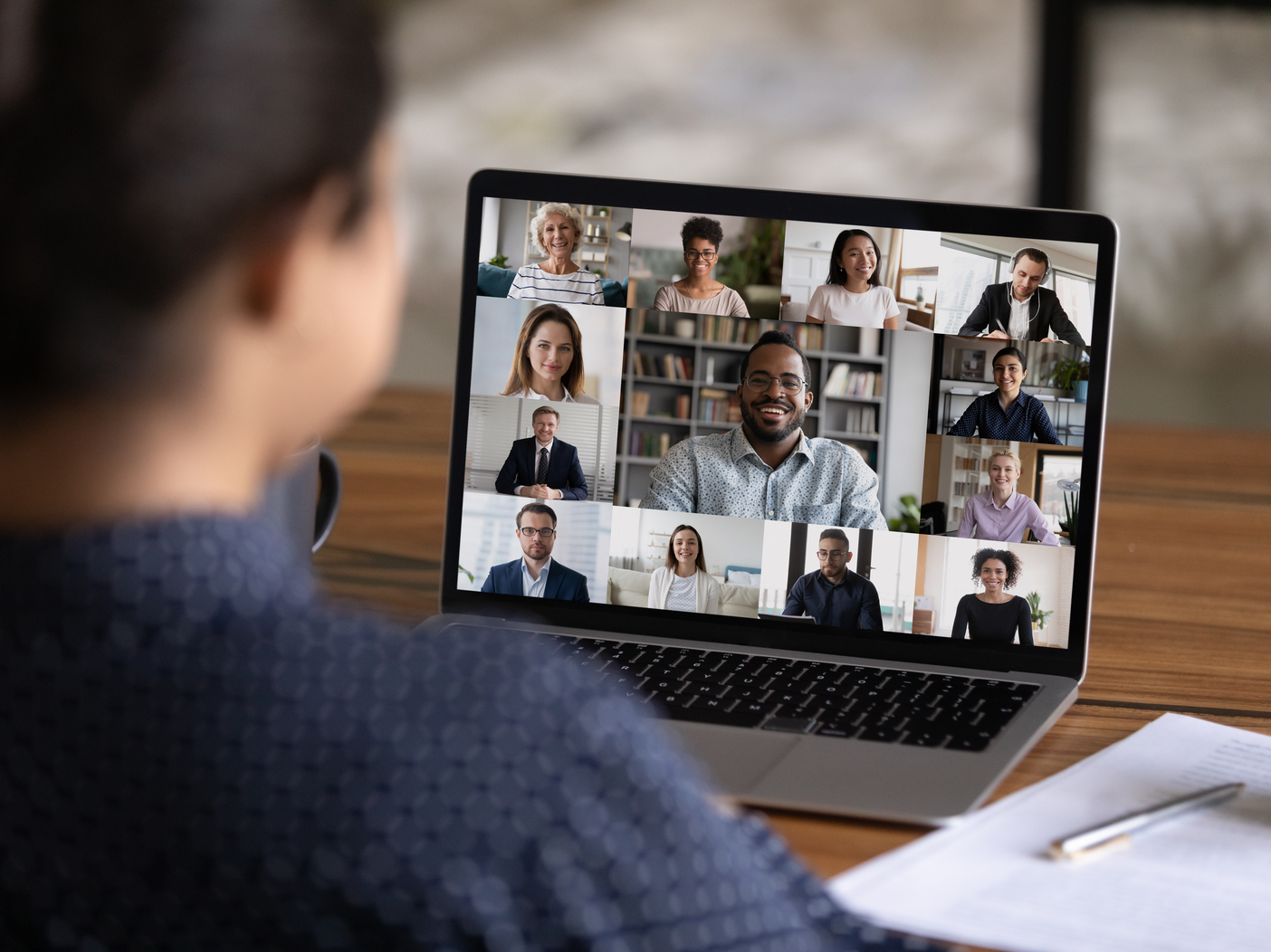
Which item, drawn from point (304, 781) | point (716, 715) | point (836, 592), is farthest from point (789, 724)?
point (304, 781)

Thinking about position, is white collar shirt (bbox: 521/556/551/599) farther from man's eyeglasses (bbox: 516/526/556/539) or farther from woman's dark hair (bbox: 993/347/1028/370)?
woman's dark hair (bbox: 993/347/1028/370)

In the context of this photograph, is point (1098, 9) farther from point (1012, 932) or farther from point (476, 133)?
point (1012, 932)

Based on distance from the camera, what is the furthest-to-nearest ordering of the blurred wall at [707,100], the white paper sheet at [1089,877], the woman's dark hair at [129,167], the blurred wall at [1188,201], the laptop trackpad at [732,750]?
1. the blurred wall at [707,100]
2. the blurred wall at [1188,201]
3. the laptop trackpad at [732,750]
4. the white paper sheet at [1089,877]
5. the woman's dark hair at [129,167]

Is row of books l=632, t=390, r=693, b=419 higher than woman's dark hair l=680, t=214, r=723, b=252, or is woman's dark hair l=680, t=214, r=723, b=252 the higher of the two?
woman's dark hair l=680, t=214, r=723, b=252

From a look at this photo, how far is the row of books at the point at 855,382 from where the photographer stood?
729 mm

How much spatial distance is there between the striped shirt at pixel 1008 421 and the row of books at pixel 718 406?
13 cm

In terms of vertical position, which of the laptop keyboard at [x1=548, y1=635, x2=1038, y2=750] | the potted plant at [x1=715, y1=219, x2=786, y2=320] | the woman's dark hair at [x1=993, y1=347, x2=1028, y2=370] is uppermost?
the potted plant at [x1=715, y1=219, x2=786, y2=320]

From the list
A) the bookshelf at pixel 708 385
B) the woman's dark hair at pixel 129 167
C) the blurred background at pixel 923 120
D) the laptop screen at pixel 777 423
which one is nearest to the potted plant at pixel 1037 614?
the laptop screen at pixel 777 423

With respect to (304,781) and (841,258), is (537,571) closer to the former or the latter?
(841,258)

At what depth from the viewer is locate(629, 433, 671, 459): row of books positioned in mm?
758

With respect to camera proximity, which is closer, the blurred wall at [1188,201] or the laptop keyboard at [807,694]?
the laptop keyboard at [807,694]

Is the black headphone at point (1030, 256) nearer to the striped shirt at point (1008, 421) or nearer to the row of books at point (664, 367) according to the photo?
the striped shirt at point (1008, 421)

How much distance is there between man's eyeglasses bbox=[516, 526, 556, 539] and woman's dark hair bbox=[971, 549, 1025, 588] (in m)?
0.27

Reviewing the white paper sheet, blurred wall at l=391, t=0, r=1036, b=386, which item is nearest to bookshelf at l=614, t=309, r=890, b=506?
the white paper sheet
